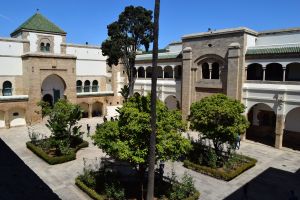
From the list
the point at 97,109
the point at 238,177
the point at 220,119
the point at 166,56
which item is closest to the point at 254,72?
the point at 220,119

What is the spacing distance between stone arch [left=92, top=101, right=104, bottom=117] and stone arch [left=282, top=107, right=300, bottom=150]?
24856 millimetres

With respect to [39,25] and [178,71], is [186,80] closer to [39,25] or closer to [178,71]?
[178,71]

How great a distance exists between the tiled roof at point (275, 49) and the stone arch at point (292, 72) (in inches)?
72.0

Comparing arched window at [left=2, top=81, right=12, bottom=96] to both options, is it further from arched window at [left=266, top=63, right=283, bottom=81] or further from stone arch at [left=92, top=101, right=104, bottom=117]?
arched window at [left=266, top=63, right=283, bottom=81]

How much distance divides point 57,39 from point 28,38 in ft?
12.8

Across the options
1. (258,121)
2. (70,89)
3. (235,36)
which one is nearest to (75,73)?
(70,89)

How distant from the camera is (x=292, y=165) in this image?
20.0 m

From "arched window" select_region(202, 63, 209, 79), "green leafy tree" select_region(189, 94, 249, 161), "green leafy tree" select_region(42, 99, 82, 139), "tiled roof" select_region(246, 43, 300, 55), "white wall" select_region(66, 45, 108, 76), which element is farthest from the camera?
"white wall" select_region(66, 45, 108, 76)

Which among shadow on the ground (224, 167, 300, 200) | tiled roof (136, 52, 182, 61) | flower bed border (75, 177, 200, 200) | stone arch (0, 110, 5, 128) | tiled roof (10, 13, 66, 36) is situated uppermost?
tiled roof (10, 13, 66, 36)

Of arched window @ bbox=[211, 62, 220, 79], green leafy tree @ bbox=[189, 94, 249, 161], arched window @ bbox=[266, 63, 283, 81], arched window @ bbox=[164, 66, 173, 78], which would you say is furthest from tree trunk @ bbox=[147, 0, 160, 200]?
arched window @ bbox=[164, 66, 173, 78]

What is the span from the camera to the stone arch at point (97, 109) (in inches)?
1569

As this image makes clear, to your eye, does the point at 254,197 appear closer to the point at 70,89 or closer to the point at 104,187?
the point at 104,187

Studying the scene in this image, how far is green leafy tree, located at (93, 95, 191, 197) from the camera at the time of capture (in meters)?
12.0

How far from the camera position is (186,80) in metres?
30.3
